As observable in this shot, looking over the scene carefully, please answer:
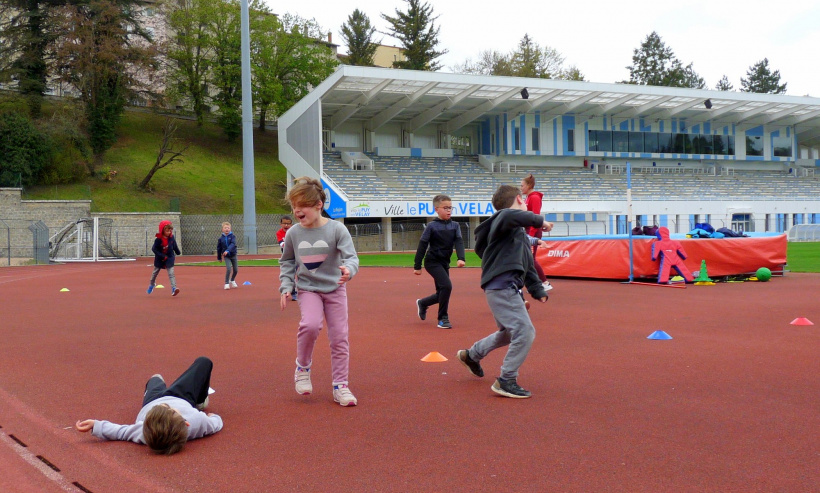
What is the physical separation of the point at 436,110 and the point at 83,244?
2410cm

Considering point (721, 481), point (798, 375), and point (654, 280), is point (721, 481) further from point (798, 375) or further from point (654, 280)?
point (654, 280)

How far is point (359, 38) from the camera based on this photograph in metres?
71.9

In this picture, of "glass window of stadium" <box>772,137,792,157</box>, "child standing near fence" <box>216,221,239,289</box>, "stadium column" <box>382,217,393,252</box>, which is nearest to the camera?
"child standing near fence" <box>216,221,239,289</box>

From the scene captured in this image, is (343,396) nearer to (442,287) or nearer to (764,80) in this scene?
(442,287)

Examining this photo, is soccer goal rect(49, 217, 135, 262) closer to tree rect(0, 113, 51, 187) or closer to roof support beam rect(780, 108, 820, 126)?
tree rect(0, 113, 51, 187)

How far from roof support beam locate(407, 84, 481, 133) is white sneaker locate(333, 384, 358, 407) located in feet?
130

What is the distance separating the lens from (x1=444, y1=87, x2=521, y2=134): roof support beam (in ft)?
149

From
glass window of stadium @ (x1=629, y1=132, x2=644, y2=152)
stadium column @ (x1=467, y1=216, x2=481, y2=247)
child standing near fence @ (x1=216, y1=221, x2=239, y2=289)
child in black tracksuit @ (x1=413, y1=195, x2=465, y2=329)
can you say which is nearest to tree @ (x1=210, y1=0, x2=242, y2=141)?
stadium column @ (x1=467, y1=216, x2=481, y2=247)

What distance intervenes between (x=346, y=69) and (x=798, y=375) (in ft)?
117

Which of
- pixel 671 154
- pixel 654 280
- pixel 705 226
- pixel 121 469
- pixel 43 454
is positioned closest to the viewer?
pixel 121 469

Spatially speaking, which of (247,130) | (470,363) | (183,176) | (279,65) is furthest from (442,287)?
(279,65)

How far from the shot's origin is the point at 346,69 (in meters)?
39.2

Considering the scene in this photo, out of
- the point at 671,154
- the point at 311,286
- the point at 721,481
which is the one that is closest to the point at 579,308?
the point at 311,286

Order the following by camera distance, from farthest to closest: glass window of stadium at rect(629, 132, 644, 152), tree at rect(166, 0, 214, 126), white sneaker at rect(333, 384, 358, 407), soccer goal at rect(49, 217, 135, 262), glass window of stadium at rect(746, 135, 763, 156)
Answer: glass window of stadium at rect(746, 135, 763, 156)
tree at rect(166, 0, 214, 126)
glass window of stadium at rect(629, 132, 644, 152)
soccer goal at rect(49, 217, 135, 262)
white sneaker at rect(333, 384, 358, 407)
